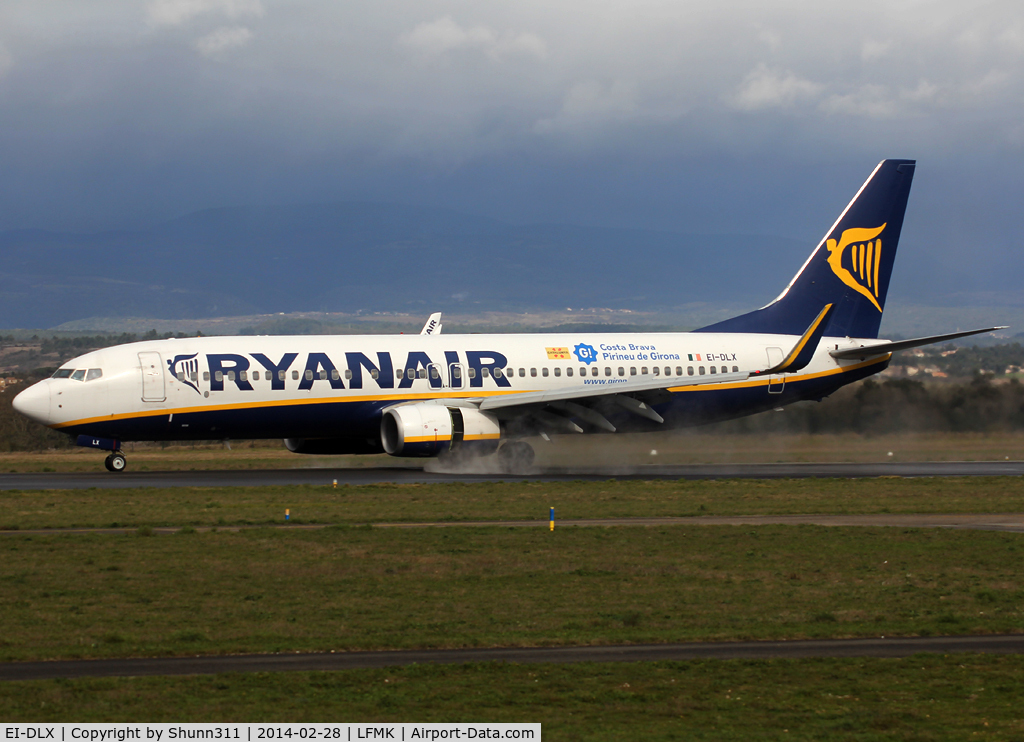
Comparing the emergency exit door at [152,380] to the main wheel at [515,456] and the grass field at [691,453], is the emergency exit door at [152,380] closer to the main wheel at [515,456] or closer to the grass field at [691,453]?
the grass field at [691,453]

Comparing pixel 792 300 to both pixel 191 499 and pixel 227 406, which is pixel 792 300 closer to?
pixel 227 406

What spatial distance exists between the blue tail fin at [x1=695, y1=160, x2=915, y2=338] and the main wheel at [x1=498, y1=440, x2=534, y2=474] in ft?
35.8

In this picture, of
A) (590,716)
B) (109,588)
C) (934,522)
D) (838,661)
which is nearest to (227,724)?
(590,716)

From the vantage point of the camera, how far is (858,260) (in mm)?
49188

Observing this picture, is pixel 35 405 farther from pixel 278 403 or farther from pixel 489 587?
pixel 489 587

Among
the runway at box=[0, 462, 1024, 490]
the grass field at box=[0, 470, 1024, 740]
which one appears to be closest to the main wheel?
the runway at box=[0, 462, 1024, 490]

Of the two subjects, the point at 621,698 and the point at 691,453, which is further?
the point at 691,453

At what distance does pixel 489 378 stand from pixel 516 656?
1141 inches

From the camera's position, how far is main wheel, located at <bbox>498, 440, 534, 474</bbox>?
137ft

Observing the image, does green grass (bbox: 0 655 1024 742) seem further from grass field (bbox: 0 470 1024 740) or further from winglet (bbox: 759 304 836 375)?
winglet (bbox: 759 304 836 375)

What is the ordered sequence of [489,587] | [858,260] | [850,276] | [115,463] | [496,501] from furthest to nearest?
[858,260]
[850,276]
[115,463]
[496,501]
[489,587]

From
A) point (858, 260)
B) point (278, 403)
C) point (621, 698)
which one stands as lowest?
point (621, 698)

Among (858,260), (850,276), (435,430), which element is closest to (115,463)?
(435,430)

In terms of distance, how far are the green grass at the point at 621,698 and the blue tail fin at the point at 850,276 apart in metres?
36.0
